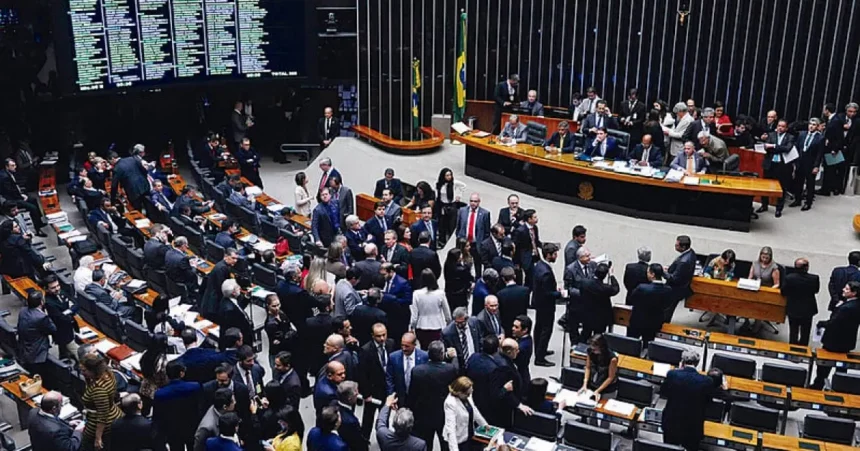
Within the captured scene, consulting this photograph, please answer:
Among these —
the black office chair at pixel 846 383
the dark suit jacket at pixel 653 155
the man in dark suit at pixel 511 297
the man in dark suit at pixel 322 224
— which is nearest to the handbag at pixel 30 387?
the man in dark suit at pixel 322 224

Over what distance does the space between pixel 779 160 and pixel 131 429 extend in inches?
402

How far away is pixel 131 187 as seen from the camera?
14.1m

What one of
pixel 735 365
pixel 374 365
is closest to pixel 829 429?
pixel 735 365

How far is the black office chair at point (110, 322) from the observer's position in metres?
9.50

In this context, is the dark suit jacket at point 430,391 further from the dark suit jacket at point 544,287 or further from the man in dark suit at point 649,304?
the man in dark suit at point 649,304

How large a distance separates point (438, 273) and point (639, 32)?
8.45 m

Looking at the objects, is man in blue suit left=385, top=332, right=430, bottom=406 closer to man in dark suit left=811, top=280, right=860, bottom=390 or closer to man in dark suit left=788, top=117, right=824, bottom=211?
man in dark suit left=811, top=280, right=860, bottom=390

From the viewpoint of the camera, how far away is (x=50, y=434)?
23.3 ft

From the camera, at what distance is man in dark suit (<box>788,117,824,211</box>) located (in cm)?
1345

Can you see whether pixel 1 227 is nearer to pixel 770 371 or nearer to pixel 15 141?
pixel 15 141

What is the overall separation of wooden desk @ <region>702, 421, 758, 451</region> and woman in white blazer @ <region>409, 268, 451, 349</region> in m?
2.70

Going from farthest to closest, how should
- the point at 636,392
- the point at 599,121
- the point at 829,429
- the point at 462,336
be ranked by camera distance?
the point at 599,121
the point at 462,336
the point at 636,392
the point at 829,429

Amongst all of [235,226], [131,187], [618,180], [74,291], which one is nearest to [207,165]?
[131,187]

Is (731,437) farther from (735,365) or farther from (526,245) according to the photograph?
(526,245)
